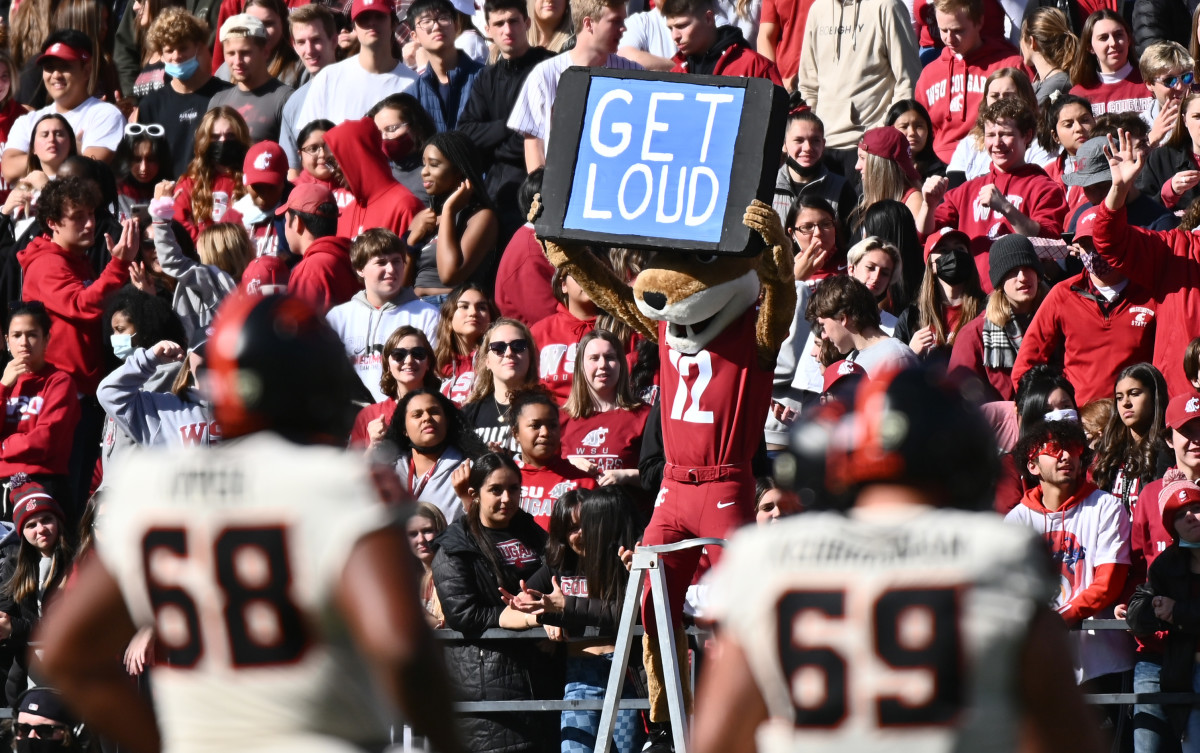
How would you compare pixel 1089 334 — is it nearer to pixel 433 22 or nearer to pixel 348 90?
pixel 433 22

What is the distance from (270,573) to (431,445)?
4.67 m

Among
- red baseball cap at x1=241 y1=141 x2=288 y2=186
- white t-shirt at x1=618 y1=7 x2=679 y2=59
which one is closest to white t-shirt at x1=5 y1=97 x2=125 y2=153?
red baseball cap at x1=241 y1=141 x2=288 y2=186

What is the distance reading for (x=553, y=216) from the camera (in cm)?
639

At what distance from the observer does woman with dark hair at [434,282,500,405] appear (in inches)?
344

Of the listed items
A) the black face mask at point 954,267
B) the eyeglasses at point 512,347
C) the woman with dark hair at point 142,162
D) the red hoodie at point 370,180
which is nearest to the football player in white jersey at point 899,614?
the eyeglasses at point 512,347

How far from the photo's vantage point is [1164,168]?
30.9 ft

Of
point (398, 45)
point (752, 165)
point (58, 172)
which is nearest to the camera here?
point (752, 165)

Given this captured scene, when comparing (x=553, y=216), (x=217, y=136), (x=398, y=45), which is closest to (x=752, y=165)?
(x=553, y=216)

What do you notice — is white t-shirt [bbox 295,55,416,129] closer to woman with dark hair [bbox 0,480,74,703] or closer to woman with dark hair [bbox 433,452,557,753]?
woman with dark hair [bbox 0,480,74,703]

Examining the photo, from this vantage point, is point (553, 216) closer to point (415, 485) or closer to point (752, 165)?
point (752, 165)

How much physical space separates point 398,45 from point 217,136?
2.25 meters

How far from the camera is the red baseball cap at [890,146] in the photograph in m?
9.42

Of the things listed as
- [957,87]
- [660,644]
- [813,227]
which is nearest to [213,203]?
[813,227]

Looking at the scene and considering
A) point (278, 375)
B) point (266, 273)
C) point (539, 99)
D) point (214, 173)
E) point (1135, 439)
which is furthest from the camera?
point (214, 173)
